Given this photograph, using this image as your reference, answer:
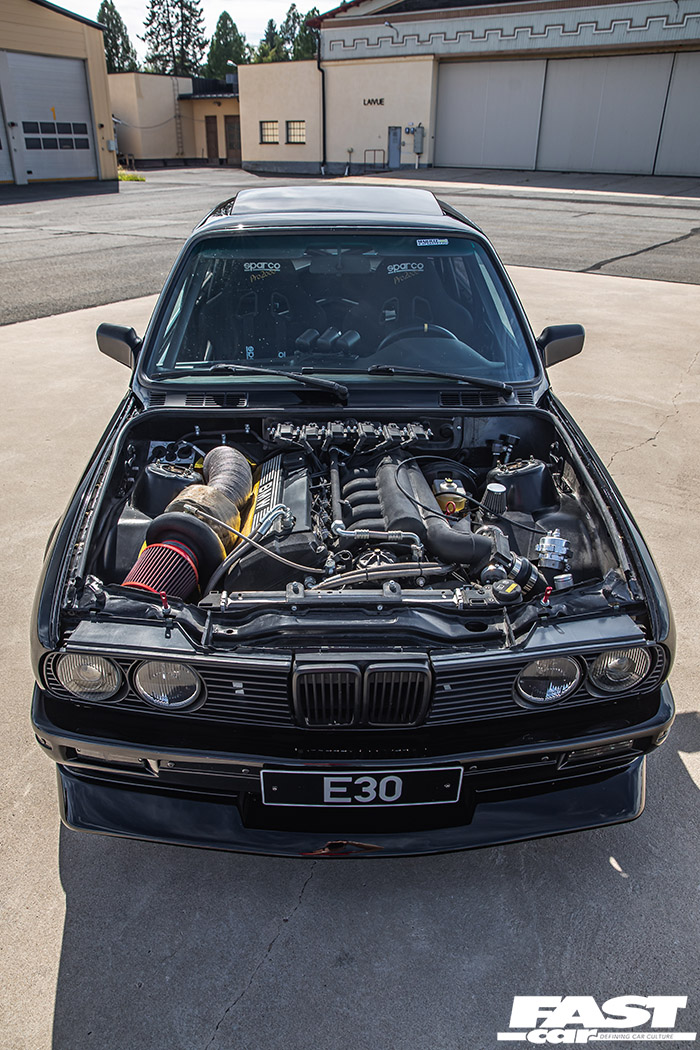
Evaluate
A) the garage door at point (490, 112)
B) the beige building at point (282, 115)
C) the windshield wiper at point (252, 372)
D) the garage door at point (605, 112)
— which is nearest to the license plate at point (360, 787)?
the windshield wiper at point (252, 372)

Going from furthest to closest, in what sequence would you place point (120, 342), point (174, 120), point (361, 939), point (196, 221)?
point (174, 120) < point (196, 221) < point (120, 342) < point (361, 939)

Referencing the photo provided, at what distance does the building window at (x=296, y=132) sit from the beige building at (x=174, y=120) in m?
7.81

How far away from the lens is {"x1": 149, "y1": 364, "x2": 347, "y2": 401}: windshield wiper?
2.98 metres

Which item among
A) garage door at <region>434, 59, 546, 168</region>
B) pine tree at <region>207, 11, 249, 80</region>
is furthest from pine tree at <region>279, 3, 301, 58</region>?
garage door at <region>434, 59, 546, 168</region>

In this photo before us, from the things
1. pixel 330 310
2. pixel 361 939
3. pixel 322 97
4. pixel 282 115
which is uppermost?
pixel 322 97

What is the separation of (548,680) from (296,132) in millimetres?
38062

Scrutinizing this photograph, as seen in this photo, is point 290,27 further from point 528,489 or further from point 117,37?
point 528,489

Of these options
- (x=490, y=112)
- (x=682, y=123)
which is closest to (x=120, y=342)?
(x=682, y=123)

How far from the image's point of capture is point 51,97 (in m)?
25.4

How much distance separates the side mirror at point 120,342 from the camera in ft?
11.7

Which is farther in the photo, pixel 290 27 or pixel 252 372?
pixel 290 27

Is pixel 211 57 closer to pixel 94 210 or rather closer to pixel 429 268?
pixel 94 210

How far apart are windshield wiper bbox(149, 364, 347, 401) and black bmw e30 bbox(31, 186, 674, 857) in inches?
0.4

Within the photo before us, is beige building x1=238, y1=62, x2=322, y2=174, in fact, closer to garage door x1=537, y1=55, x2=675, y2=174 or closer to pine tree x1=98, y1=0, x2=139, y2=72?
garage door x1=537, y1=55, x2=675, y2=174
